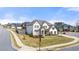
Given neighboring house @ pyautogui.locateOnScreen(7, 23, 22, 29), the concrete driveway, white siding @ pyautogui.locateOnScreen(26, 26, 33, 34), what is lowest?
the concrete driveway

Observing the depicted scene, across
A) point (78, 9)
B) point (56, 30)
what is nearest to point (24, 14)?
point (56, 30)

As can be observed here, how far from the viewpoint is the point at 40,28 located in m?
2.04

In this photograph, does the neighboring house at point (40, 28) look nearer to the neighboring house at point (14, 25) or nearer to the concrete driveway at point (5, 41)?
the neighboring house at point (14, 25)

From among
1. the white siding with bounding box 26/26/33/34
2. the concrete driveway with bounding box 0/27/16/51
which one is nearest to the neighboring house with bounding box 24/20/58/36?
the white siding with bounding box 26/26/33/34

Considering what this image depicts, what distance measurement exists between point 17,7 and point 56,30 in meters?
0.47

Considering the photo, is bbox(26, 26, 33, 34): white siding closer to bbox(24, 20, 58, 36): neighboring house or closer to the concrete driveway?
bbox(24, 20, 58, 36): neighboring house

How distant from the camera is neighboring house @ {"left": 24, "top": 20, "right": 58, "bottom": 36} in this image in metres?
2.03

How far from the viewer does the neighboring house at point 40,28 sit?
2025mm

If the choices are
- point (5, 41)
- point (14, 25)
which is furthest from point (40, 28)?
point (5, 41)

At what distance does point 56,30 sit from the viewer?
6.70 feet

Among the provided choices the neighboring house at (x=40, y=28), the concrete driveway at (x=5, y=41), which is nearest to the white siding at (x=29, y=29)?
the neighboring house at (x=40, y=28)
